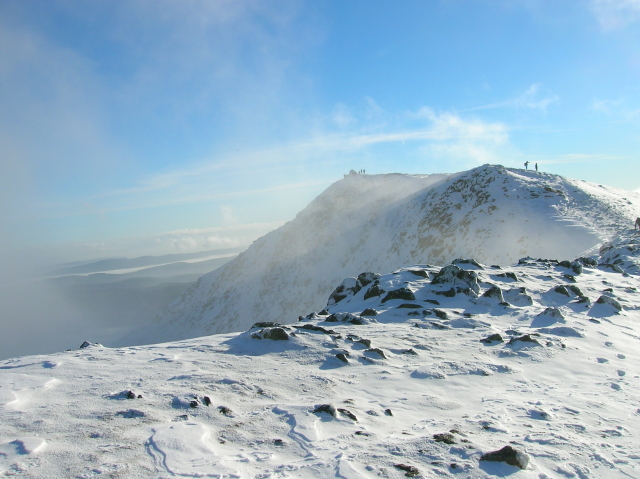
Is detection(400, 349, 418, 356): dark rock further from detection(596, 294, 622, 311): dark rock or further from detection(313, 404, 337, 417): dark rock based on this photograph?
detection(596, 294, 622, 311): dark rock

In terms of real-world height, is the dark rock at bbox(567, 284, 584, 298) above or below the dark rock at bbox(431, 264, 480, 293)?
below

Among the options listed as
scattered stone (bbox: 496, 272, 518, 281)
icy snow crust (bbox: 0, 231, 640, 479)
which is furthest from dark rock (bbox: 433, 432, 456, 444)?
scattered stone (bbox: 496, 272, 518, 281)

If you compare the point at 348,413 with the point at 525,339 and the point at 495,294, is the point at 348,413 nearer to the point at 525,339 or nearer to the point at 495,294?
the point at 525,339

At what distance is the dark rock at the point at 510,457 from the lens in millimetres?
4625

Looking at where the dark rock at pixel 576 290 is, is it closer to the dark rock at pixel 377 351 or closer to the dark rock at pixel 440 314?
the dark rock at pixel 440 314

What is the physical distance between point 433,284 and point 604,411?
9541mm

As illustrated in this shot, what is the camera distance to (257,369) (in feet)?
26.4

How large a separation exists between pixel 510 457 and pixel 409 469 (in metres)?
1.26

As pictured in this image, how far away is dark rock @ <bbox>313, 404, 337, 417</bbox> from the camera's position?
5867 millimetres

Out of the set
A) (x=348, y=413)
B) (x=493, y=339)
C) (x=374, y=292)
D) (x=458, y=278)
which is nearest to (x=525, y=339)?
(x=493, y=339)

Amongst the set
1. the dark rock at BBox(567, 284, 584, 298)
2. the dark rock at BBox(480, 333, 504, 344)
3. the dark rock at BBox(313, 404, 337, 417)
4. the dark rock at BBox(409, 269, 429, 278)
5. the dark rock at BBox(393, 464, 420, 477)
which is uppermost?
the dark rock at BBox(409, 269, 429, 278)

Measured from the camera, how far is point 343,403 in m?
6.48

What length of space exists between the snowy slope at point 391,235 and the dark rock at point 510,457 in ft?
116

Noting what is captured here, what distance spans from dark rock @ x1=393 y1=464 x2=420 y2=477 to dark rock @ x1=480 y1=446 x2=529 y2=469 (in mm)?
941
